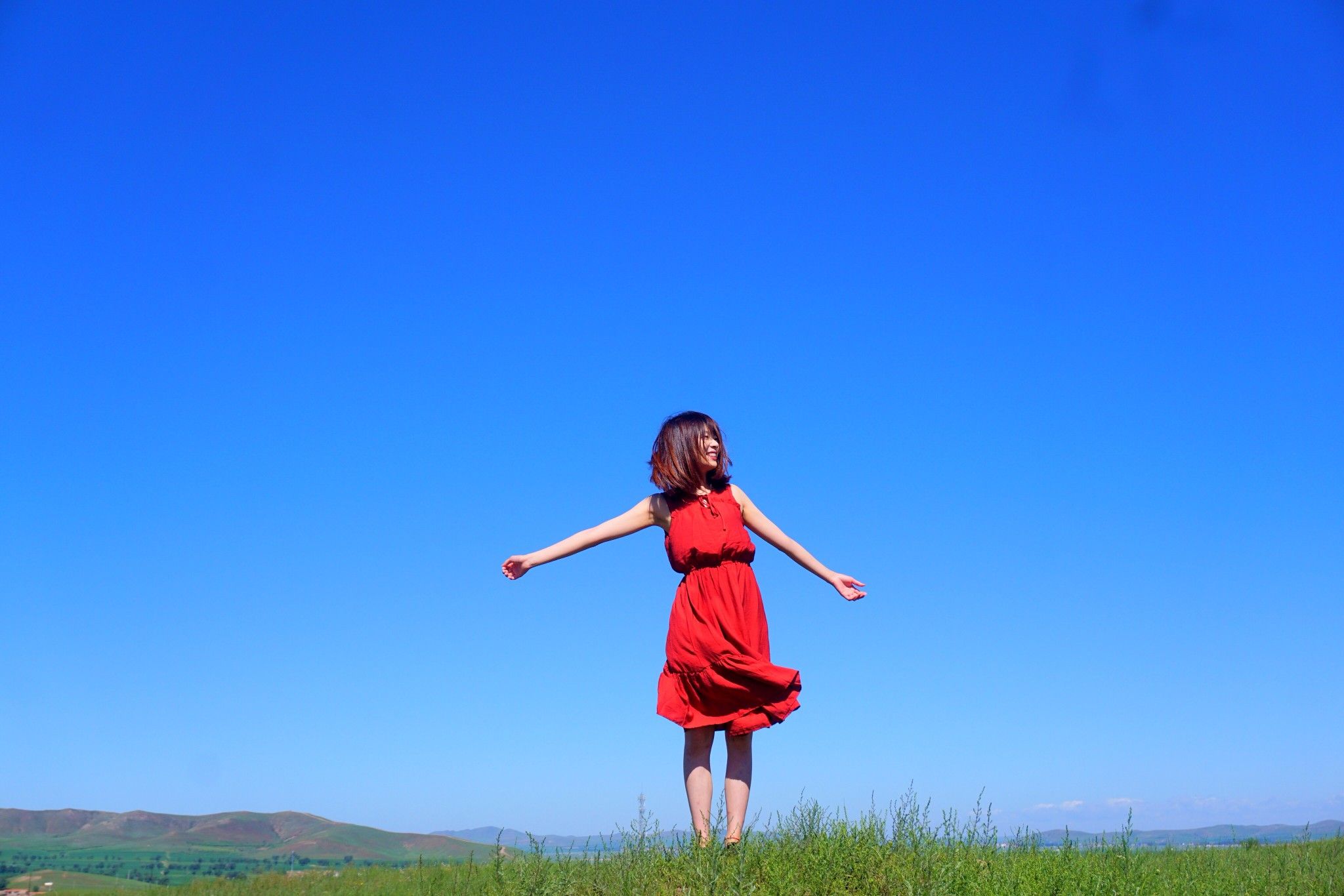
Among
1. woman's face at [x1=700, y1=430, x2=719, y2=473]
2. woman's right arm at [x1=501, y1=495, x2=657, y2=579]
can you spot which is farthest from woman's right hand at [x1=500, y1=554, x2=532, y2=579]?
woman's face at [x1=700, y1=430, x2=719, y2=473]

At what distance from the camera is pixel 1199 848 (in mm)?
8969

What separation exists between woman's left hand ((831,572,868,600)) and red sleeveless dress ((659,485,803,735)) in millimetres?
705

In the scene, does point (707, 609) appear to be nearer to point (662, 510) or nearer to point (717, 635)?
point (717, 635)

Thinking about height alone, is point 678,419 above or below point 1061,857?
above

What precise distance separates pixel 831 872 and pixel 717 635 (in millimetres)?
1556

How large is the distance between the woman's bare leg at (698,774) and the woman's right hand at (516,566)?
58.6 inches

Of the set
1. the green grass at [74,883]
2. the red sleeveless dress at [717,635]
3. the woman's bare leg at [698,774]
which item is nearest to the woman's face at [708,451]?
the red sleeveless dress at [717,635]

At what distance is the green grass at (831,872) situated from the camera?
525 cm

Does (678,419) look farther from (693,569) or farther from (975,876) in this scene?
(975,876)

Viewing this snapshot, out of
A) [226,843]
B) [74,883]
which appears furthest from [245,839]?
[74,883]

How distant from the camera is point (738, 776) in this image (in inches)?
248

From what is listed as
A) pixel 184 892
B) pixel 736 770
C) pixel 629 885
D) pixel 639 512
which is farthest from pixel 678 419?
pixel 184 892

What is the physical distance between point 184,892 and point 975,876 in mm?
5055

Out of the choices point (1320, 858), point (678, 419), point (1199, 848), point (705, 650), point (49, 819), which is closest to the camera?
point (705, 650)
